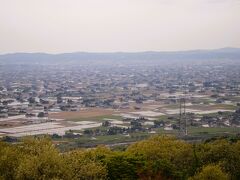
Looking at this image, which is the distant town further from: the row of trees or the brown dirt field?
the row of trees

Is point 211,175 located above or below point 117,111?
above

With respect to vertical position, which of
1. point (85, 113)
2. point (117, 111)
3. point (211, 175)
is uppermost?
point (211, 175)

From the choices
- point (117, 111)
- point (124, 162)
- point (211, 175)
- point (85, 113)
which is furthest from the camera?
point (117, 111)

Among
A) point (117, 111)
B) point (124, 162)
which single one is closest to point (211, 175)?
point (124, 162)

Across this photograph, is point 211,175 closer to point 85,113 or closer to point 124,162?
point 124,162

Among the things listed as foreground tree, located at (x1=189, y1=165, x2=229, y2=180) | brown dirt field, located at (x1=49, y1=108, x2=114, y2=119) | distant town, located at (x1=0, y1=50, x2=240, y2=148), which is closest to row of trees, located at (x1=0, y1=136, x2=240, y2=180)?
foreground tree, located at (x1=189, y1=165, x2=229, y2=180)

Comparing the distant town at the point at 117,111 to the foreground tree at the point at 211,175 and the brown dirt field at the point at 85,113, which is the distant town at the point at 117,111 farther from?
the foreground tree at the point at 211,175

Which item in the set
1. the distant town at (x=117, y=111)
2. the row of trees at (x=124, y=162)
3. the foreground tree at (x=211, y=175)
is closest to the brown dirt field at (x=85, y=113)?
the distant town at (x=117, y=111)
